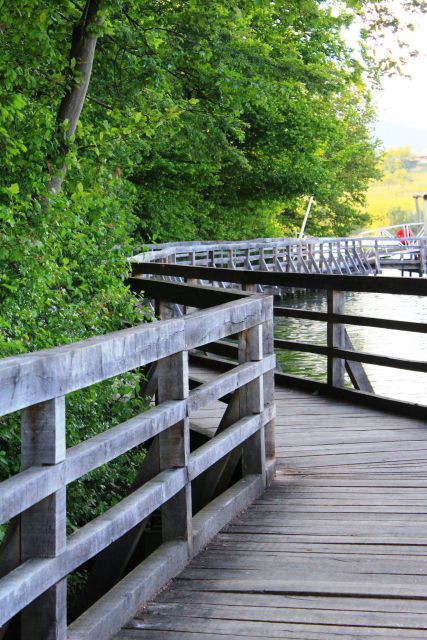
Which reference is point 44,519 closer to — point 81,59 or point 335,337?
point 335,337

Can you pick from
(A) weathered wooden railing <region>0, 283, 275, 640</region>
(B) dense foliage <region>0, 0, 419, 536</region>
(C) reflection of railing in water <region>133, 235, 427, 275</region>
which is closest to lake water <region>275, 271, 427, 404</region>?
(C) reflection of railing in water <region>133, 235, 427, 275</region>

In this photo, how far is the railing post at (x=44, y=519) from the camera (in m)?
2.85

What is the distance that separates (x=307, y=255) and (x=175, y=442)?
121ft

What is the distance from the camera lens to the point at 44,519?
9.43 ft

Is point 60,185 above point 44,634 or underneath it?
above

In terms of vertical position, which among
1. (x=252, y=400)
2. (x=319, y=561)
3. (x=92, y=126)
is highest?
(x=92, y=126)

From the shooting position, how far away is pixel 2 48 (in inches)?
398

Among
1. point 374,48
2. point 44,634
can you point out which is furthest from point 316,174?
point 44,634

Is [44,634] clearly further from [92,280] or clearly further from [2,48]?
[2,48]

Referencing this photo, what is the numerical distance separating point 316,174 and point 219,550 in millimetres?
32554

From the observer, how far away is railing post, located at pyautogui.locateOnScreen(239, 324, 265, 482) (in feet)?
16.8

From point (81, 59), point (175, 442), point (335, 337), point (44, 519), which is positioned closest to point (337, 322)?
point (335, 337)

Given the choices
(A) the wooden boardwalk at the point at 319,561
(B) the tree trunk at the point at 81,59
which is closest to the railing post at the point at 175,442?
(A) the wooden boardwalk at the point at 319,561

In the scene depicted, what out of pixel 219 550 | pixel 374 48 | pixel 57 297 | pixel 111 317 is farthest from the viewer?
pixel 374 48
